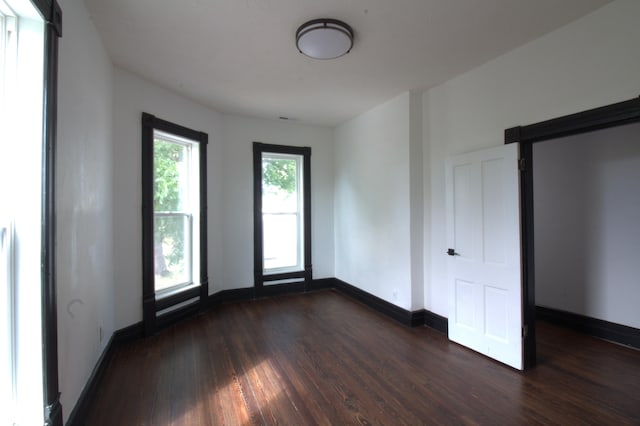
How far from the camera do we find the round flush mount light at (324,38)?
84.7 inches

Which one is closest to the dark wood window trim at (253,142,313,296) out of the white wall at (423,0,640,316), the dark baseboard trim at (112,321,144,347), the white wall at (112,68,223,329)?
the white wall at (112,68,223,329)

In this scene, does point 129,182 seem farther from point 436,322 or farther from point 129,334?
point 436,322

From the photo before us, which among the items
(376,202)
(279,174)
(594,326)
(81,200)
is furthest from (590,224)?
(81,200)

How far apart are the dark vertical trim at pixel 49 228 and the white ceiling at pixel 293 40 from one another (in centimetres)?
79

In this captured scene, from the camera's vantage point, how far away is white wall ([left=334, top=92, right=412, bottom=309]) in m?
3.57

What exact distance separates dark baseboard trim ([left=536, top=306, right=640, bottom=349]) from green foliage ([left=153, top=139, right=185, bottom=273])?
15.9 feet

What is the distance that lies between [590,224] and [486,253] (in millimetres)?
1661

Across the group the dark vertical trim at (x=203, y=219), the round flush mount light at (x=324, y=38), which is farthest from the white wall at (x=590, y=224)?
the dark vertical trim at (x=203, y=219)

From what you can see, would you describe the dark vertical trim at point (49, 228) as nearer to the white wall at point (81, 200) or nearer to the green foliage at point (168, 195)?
the white wall at point (81, 200)

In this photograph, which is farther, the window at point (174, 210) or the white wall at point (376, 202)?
the white wall at point (376, 202)

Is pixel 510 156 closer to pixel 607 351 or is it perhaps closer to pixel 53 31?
pixel 607 351

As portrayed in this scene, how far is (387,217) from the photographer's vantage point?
387 centimetres

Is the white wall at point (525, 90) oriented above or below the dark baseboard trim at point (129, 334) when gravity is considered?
above

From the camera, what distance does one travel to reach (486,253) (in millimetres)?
2764
